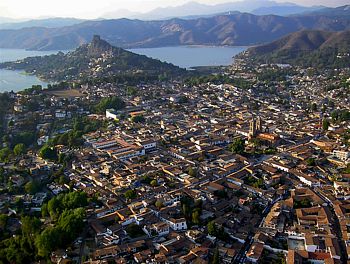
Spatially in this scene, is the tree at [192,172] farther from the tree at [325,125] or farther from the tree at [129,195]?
the tree at [325,125]

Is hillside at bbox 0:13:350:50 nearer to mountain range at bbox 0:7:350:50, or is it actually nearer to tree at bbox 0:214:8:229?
mountain range at bbox 0:7:350:50

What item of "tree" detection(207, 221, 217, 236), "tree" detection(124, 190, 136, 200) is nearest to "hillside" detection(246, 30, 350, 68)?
"tree" detection(124, 190, 136, 200)

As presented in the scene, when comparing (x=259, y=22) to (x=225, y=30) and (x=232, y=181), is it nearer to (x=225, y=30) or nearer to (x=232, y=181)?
(x=225, y=30)

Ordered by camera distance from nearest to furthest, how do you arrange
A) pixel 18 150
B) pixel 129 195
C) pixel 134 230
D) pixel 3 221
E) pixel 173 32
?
1. pixel 134 230
2. pixel 3 221
3. pixel 129 195
4. pixel 18 150
5. pixel 173 32

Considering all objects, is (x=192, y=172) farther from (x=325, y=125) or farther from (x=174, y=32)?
(x=174, y=32)

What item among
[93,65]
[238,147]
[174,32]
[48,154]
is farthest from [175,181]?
[174,32]
